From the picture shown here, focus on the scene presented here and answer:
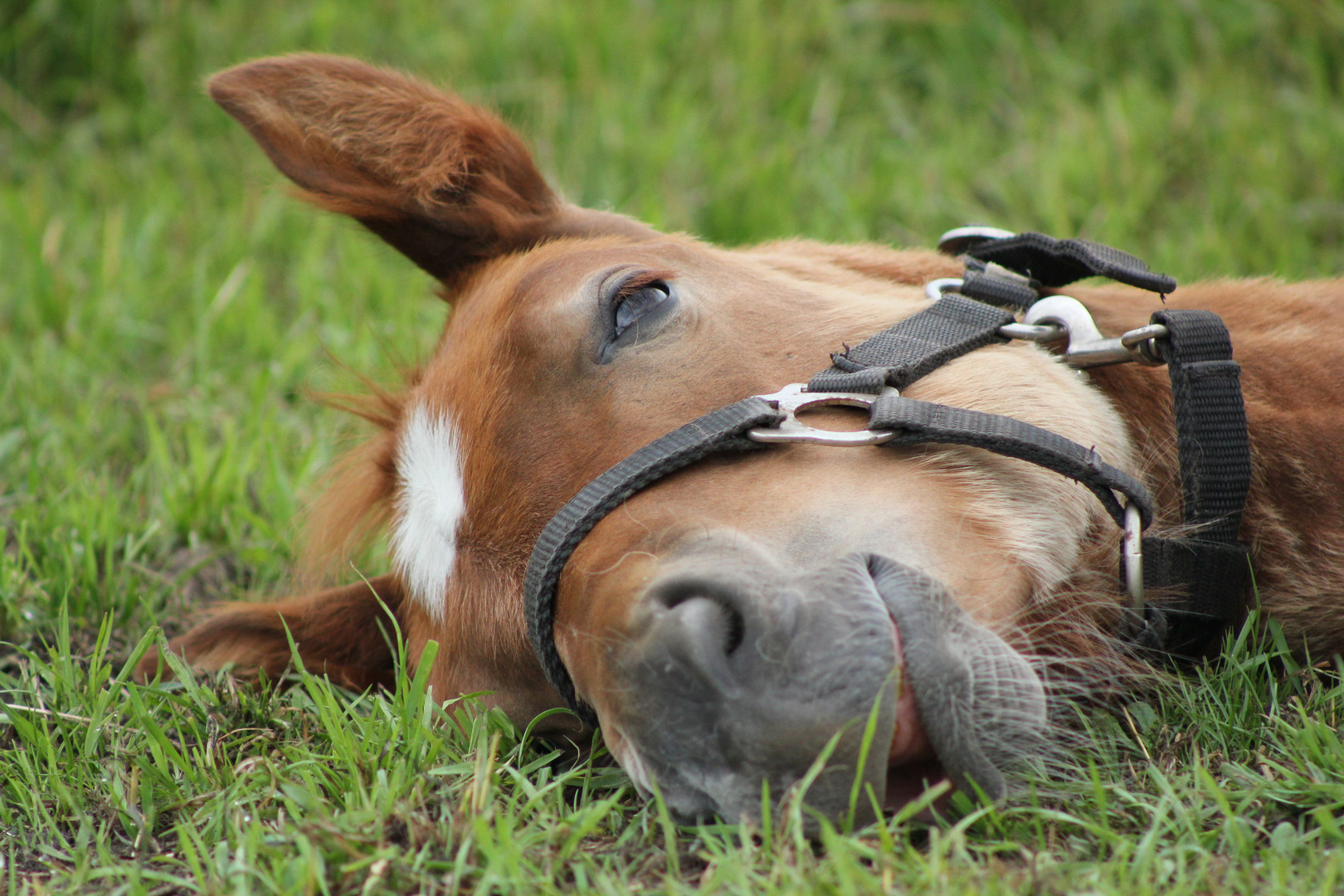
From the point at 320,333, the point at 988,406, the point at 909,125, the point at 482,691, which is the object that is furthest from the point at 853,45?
the point at 482,691

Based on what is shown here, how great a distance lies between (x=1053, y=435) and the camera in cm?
205

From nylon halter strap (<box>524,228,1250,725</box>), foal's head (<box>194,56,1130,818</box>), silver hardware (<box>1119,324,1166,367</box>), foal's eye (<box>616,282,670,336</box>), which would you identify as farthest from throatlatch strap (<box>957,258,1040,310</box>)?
foal's eye (<box>616,282,670,336</box>)

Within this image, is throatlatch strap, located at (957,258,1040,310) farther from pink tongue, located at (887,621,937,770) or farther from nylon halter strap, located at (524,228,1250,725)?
pink tongue, located at (887,621,937,770)

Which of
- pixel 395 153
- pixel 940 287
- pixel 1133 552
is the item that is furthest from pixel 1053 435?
pixel 395 153

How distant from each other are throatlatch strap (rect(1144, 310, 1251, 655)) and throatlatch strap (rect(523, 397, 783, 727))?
72 centimetres

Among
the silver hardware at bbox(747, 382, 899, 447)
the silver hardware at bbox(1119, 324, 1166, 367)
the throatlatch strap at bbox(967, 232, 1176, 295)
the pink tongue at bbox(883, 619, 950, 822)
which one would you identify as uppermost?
the throatlatch strap at bbox(967, 232, 1176, 295)

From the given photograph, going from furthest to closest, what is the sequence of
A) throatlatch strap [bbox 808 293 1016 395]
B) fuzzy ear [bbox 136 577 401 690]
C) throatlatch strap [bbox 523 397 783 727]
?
fuzzy ear [bbox 136 577 401 690]
throatlatch strap [bbox 808 293 1016 395]
throatlatch strap [bbox 523 397 783 727]

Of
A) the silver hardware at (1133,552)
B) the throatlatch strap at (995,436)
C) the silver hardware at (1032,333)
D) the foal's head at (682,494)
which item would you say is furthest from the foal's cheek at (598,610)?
the silver hardware at (1032,333)

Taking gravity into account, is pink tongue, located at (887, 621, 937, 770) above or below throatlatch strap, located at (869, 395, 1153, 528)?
below

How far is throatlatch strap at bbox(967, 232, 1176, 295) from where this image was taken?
245cm

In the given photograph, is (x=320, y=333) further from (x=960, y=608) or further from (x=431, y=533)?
(x=960, y=608)

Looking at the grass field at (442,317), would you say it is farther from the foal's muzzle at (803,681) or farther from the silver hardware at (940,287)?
the silver hardware at (940,287)

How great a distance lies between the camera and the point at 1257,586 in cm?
228

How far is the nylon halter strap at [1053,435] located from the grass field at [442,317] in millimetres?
192
